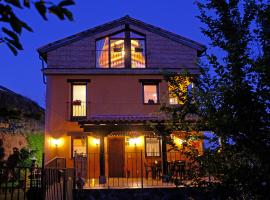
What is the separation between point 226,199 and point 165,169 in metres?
9.52

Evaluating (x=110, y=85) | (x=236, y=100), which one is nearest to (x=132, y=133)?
(x=110, y=85)

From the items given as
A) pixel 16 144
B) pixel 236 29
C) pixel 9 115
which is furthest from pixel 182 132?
pixel 16 144

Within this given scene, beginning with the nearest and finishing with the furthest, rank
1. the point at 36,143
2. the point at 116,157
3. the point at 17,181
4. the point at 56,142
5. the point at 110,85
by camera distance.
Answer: the point at 17,181 → the point at 56,142 → the point at 116,157 → the point at 110,85 → the point at 36,143

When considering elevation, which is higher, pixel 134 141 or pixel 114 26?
pixel 114 26

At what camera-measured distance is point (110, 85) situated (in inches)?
751

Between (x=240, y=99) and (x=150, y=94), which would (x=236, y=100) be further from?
(x=150, y=94)

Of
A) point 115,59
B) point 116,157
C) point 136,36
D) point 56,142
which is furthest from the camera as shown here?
point 136,36

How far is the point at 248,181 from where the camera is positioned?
431 centimetres

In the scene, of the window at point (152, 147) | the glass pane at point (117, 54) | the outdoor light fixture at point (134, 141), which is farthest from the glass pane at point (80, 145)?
the glass pane at point (117, 54)

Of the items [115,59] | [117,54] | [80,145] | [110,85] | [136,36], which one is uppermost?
[136,36]

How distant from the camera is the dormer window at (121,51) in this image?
19.4m

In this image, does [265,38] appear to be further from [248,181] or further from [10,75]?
[10,75]

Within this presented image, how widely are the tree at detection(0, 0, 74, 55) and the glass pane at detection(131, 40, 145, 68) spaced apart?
17.8 metres

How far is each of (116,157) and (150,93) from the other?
3.97m
